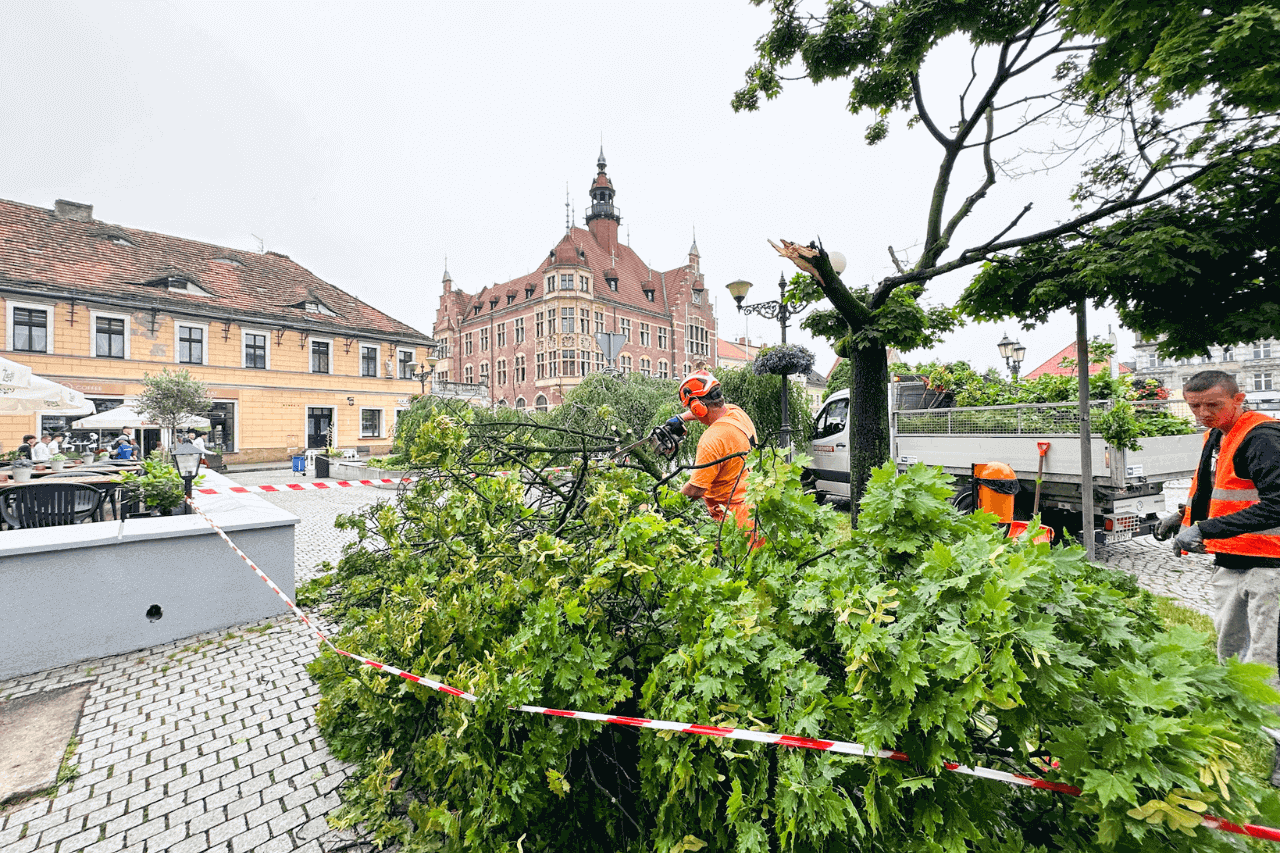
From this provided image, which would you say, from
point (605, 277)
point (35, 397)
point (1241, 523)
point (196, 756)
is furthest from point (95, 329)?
point (605, 277)

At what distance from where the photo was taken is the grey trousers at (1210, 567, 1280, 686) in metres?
3.00

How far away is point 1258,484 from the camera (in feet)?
9.83

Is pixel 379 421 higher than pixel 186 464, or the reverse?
pixel 379 421

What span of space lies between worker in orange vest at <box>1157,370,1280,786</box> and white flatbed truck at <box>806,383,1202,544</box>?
7.13ft

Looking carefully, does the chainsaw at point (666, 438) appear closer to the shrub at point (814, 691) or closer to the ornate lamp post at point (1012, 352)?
the shrub at point (814, 691)

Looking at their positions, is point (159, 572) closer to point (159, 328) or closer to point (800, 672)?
point (800, 672)

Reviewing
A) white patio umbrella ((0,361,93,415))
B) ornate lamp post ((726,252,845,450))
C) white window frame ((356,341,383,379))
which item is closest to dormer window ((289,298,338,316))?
white window frame ((356,341,383,379))

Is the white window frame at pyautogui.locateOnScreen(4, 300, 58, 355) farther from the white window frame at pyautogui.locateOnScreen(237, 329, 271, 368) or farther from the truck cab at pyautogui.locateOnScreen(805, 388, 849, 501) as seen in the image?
the truck cab at pyautogui.locateOnScreen(805, 388, 849, 501)

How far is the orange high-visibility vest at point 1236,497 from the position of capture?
3.01 metres

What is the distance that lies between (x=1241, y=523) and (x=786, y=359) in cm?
884

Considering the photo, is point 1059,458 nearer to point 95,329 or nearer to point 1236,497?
point 1236,497

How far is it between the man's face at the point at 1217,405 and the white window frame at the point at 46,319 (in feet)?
108

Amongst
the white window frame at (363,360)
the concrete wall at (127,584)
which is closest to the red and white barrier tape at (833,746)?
the concrete wall at (127,584)

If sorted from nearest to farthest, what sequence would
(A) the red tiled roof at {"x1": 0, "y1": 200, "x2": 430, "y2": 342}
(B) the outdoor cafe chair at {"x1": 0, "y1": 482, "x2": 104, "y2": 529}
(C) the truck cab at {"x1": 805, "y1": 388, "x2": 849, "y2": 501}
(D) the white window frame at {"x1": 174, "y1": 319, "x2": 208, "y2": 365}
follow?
1. (B) the outdoor cafe chair at {"x1": 0, "y1": 482, "x2": 104, "y2": 529}
2. (C) the truck cab at {"x1": 805, "y1": 388, "x2": 849, "y2": 501}
3. (A) the red tiled roof at {"x1": 0, "y1": 200, "x2": 430, "y2": 342}
4. (D) the white window frame at {"x1": 174, "y1": 319, "x2": 208, "y2": 365}
